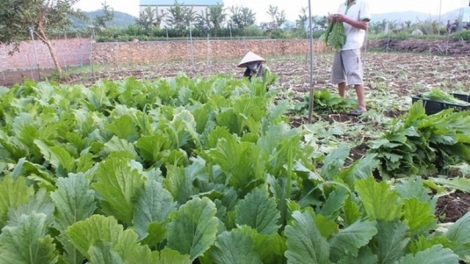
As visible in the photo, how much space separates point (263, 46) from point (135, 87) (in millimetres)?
34094

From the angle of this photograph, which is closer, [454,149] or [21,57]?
[454,149]

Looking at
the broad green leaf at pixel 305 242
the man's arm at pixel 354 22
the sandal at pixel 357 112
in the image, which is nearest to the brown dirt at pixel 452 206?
the broad green leaf at pixel 305 242

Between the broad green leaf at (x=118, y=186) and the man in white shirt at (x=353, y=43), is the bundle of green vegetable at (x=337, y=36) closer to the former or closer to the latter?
the man in white shirt at (x=353, y=43)

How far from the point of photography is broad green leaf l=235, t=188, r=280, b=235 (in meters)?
1.06

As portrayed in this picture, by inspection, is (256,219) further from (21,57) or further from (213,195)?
(21,57)

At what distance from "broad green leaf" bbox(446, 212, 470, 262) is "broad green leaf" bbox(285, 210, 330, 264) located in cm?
39

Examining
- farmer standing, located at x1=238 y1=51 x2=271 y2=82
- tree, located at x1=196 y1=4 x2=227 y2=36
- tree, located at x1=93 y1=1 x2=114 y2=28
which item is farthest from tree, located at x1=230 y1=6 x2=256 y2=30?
farmer standing, located at x1=238 y1=51 x2=271 y2=82

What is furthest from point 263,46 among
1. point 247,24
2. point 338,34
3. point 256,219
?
point 256,219

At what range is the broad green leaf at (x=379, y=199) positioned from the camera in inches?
42.9

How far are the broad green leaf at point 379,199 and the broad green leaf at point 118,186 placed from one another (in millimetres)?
626

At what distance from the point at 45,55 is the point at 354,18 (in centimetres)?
3049

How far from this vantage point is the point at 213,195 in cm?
125

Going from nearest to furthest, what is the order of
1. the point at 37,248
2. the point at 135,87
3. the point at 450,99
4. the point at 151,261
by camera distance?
the point at 151,261 → the point at 37,248 → the point at 135,87 → the point at 450,99

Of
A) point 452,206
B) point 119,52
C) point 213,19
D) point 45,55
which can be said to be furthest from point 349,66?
point 213,19
